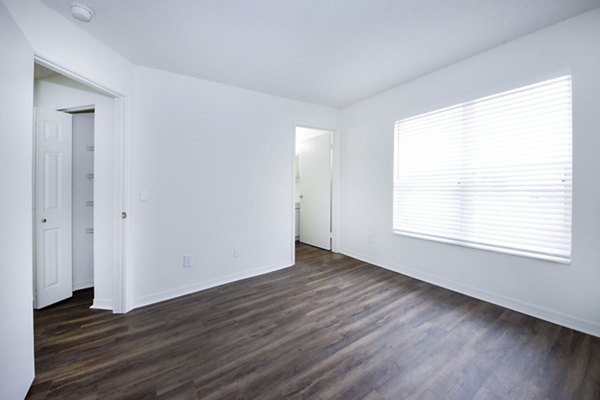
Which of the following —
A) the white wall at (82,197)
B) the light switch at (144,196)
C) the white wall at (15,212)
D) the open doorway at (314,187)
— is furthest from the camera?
the open doorway at (314,187)

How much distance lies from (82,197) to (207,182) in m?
1.47

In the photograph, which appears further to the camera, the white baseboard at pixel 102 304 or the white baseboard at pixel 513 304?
the white baseboard at pixel 102 304

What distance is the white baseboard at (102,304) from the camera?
230 cm

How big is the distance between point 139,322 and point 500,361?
293cm

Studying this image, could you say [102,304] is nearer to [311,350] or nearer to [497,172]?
[311,350]

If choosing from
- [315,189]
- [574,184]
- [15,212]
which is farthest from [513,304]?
[15,212]

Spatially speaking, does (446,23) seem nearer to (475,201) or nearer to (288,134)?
(475,201)

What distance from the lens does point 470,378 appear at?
1.43m

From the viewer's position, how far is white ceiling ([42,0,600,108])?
5.49ft

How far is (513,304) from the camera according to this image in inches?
86.2

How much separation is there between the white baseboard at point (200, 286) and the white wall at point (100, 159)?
0.32 m

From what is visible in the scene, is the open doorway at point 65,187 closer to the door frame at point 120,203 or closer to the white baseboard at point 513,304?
the door frame at point 120,203

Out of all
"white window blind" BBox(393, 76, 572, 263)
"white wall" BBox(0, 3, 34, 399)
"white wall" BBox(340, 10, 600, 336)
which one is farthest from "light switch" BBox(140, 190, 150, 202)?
"white window blind" BBox(393, 76, 572, 263)

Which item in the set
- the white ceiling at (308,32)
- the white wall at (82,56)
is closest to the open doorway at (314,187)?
the white ceiling at (308,32)
